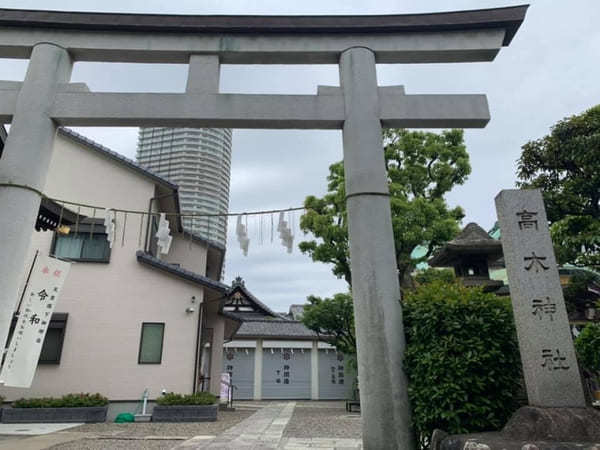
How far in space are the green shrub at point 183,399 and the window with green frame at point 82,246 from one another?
178 inches

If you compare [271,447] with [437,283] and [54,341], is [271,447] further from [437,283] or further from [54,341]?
[54,341]

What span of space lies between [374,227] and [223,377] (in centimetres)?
1320

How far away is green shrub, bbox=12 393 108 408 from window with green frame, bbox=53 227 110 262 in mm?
3892

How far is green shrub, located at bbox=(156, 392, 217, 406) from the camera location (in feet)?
35.4

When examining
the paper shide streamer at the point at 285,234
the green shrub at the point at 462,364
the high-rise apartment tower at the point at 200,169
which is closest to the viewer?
the green shrub at the point at 462,364

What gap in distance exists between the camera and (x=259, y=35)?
626 cm

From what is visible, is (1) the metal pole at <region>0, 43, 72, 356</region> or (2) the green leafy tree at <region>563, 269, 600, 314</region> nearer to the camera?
→ (1) the metal pole at <region>0, 43, 72, 356</region>

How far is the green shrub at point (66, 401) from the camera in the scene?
396 inches

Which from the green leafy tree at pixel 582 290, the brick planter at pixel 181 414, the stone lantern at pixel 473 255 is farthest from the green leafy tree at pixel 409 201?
the brick planter at pixel 181 414

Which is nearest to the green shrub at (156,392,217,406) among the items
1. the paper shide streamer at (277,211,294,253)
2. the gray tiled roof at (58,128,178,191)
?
the paper shide streamer at (277,211,294,253)

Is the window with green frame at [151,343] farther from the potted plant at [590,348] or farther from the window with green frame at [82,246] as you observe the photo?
the potted plant at [590,348]

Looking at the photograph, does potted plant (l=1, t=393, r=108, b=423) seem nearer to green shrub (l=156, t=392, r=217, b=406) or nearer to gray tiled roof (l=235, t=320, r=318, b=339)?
green shrub (l=156, t=392, r=217, b=406)

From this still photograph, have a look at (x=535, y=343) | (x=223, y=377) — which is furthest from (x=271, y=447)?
(x=223, y=377)

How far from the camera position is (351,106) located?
5.79 m
